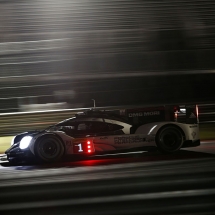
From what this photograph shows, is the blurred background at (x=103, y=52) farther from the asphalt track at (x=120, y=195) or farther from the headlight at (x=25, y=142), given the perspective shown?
the asphalt track at (x=120, y=195)

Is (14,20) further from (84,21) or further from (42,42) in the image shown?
(84,21)

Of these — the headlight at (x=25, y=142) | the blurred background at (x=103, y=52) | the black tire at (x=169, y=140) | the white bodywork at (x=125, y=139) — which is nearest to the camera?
the headlight at (x=25, y=142)

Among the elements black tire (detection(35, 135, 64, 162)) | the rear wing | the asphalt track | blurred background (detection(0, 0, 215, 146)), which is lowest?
the asphalt track

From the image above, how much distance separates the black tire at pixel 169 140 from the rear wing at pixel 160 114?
219mm

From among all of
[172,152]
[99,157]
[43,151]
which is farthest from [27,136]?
[172,152]

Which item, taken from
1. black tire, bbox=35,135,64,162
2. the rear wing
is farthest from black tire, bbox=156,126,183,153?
black tire, bbox=35,135,64,162

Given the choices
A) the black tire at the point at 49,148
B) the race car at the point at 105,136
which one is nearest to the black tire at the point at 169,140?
the race car at the point at 105,136

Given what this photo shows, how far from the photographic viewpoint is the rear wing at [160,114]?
8.20 meters

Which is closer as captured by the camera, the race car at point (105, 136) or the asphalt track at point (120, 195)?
the asphalt track at point (120, 195)

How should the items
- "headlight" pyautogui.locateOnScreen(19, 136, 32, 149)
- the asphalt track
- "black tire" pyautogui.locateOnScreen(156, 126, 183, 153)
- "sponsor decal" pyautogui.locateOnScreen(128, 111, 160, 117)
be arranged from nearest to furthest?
the asphalt track → "headlight" pyautogui.locateOnScreen(19, 136, 32, 149) → "black tire" pyautogui.locateOnScreen(156, 126, 183, 153) → "sponsor decal" pyautogui.locateOnScreen(128, 111, 160, 117)

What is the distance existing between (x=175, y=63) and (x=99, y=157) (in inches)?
143

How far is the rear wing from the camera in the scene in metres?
8.20

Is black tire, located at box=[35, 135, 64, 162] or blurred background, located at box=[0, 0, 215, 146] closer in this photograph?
black tire, located at box=[35, 135, 64, 162]

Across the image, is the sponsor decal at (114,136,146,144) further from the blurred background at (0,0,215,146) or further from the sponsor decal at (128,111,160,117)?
the blurred background at (0,0,215,146)
